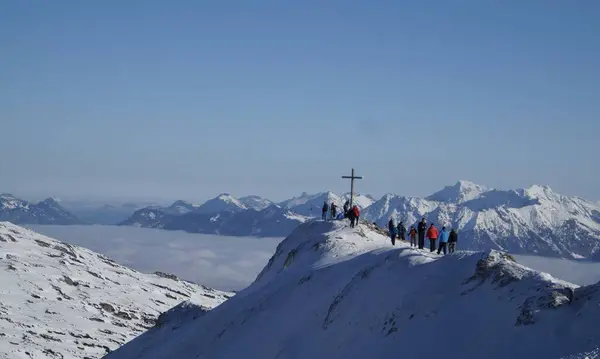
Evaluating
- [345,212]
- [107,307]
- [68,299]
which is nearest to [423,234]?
[345,212]

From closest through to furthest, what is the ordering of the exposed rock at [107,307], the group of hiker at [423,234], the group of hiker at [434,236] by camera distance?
the group of hiker at [434,236] → the group of hiker at [423,234] → the exposed rock at [107,307]

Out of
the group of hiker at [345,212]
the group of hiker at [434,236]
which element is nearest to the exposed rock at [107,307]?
the group of hiker at [345,212]

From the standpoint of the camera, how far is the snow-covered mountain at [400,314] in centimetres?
2081

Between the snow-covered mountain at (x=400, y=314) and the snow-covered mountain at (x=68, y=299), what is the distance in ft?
27.3

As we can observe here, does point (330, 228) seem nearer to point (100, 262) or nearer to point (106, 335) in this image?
point (106, 335)

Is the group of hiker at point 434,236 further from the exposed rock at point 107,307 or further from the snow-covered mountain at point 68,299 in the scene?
the exposed rock at point 107,307

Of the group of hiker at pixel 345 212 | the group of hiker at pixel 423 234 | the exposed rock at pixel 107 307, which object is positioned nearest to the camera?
the group of hiker at pixel 423 234

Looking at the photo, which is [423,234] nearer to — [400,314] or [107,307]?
[400,314]

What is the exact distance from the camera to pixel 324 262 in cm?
3969

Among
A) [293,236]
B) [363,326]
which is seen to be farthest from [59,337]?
[363,326]

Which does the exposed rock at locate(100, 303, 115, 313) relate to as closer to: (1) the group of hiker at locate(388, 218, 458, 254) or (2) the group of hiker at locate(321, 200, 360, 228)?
(2) the group of hiker at locate(321, 200, 360, 228)

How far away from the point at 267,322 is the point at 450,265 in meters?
10.3

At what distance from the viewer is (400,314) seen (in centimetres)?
2534

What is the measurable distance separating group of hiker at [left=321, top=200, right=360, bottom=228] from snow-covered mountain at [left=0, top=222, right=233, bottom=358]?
12.9 meters
